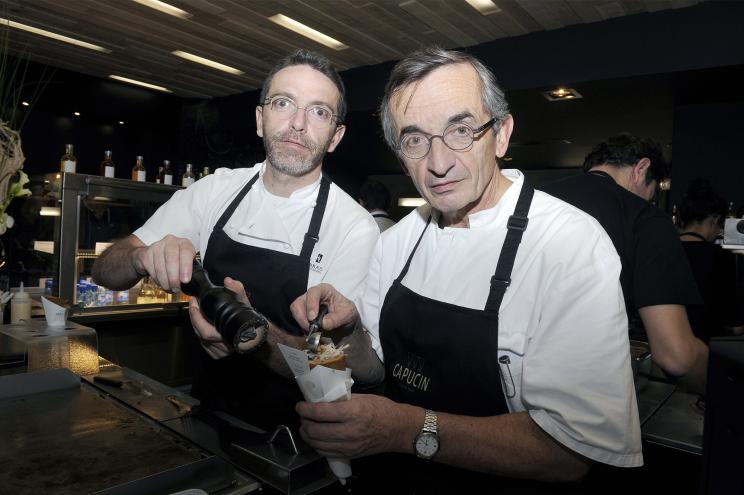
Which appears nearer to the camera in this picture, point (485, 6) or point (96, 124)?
point (485, 6)

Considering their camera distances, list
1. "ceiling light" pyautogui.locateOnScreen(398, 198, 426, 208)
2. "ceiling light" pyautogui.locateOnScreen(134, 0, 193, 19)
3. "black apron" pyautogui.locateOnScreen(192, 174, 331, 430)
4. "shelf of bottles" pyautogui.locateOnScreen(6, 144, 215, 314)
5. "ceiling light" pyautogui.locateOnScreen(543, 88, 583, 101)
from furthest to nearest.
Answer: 1. "ceiling light" pyautogui.locateOnScreen(398, 198, 426, 208)
2. "ceiling light" pyautogui.locateOnScreen(543, 88, 583, 101)
3. "ceiling light" pyautogui.locateOnScreen(134, 0, 193, 19)
4. "shelf of bottles" pyautogui.locateOnScreen(6, 144, 215, 314)
5. "black apron" pyautogui.locateOnScreen(192, 174, 331, 430)

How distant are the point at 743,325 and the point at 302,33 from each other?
155 inches

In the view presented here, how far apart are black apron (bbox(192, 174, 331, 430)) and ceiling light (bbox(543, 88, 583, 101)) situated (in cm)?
346

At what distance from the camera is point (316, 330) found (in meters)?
1.37

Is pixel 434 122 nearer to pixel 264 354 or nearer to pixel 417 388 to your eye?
pixel 417 388

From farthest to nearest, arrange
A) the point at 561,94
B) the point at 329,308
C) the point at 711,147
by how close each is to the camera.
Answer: the point at 561,94
the point at 711,147
the point at 329,308

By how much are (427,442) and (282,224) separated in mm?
1052

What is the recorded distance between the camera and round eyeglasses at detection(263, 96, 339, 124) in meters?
1.89

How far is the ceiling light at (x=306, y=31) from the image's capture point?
171 inches

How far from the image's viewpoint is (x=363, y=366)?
158 cm

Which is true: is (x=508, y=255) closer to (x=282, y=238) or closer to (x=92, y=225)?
(x=282, y=238)

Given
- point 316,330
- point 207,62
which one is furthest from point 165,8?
point 316,330

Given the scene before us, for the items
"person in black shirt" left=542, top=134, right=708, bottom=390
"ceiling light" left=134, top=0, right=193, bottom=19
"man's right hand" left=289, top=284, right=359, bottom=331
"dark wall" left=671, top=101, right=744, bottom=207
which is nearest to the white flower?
"man's right hand" left=289, top=284, right=359, bottom=331

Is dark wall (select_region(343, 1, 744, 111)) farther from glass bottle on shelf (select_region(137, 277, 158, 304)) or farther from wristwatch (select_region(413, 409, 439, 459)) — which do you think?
wristwatch (select_region(413, 409, 439, 459))
